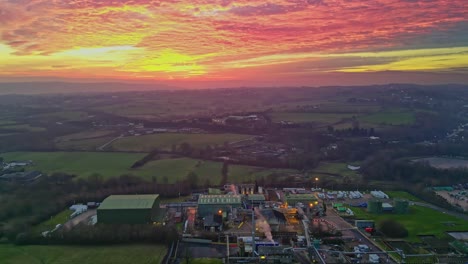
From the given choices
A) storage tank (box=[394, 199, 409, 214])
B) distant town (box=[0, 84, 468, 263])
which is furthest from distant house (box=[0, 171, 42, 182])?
storage tank (box=[394, 199, 409, 214])

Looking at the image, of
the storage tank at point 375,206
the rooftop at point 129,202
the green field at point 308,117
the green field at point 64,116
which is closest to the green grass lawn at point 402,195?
the storage tank at point 375,206

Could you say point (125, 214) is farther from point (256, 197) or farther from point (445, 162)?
point (445, 162)

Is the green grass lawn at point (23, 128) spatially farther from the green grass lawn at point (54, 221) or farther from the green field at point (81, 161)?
the green grass lawn at point (54, 221)

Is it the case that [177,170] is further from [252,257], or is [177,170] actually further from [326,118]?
[326,118]

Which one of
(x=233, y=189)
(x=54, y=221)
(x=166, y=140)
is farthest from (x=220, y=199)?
(x=166, y=140)

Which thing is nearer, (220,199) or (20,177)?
(220,199)

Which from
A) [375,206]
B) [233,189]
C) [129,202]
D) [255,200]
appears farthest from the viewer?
[233,189]

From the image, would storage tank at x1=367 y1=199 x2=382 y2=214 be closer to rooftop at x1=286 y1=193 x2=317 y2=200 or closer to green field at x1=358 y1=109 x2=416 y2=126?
rooftop at x1=286 y1=193 x2=317 y2=200
